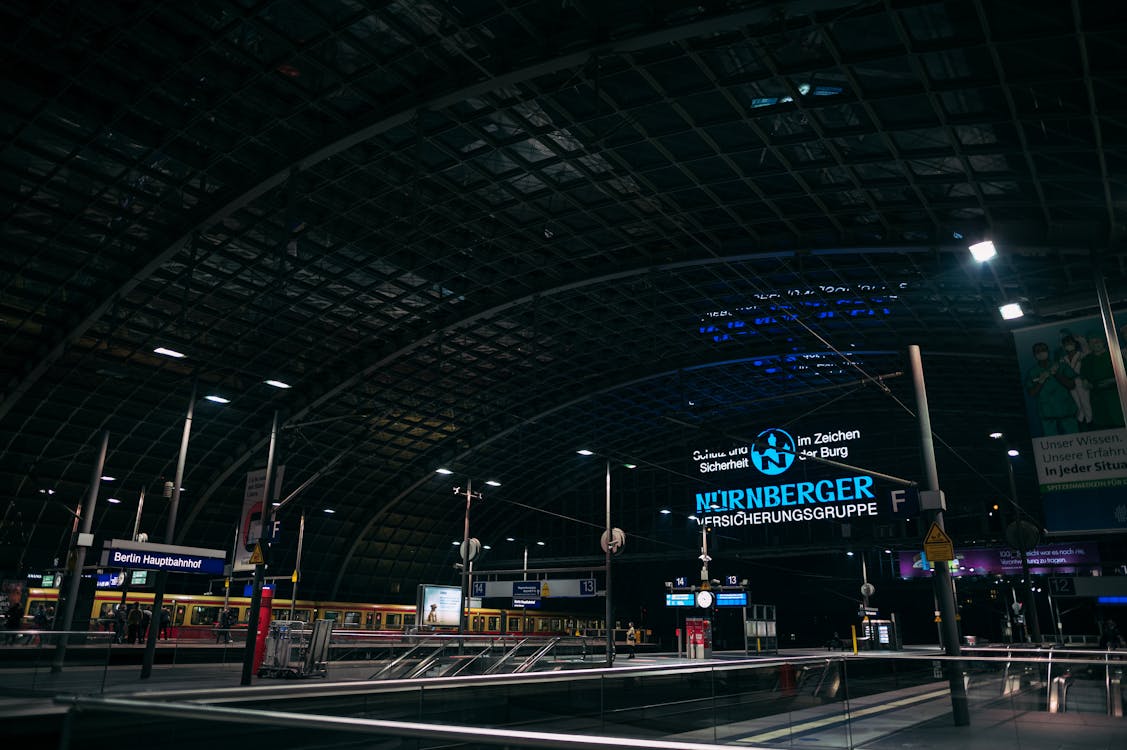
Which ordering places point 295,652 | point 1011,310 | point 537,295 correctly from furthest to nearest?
point 537,295 < point 295,652 < point 1011,310

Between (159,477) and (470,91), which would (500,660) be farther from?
(159,477)

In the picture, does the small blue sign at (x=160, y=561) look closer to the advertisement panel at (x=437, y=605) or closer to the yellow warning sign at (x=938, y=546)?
the advertisement panel at (x=437, y=605)

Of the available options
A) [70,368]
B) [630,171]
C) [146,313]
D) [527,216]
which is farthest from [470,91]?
[70,368]

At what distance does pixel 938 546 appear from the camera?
1525 cm

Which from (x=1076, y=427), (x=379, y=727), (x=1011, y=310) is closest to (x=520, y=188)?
(x=1011, y=310)

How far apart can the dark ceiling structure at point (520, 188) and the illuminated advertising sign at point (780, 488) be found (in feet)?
10.9

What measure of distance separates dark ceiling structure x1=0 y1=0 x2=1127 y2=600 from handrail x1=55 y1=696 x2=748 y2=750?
17.1 metres

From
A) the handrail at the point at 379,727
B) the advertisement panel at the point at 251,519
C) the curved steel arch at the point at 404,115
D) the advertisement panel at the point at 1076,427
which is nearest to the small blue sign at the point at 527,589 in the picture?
the advertisement panel at the point at 251,519

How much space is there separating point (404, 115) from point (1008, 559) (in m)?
43.8

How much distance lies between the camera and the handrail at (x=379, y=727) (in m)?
3.34

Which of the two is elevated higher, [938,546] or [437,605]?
[938,546]

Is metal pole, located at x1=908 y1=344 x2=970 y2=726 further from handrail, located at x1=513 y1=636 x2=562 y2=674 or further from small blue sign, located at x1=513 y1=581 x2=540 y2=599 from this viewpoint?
small blue sign, located at x1=513 y1=581 x2=540 y2=599

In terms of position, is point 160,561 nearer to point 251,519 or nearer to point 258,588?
point 251,519

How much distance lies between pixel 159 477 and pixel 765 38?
4663 cm
